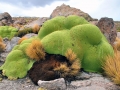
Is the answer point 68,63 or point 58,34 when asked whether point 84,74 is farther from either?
point 58,34

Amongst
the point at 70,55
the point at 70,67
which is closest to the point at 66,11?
the point at 70,55

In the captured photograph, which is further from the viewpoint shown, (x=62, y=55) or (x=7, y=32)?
(x=7, y=32)

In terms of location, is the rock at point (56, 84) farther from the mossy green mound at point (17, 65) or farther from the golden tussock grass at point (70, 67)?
the mossy green mound at point (17, 65)

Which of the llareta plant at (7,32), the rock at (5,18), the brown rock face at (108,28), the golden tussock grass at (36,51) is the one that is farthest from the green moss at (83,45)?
the rock at (5,18)

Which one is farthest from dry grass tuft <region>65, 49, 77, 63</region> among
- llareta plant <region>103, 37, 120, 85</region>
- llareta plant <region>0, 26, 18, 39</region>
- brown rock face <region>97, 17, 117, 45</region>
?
llareta plant <region>0, 26, 18, 39</region>

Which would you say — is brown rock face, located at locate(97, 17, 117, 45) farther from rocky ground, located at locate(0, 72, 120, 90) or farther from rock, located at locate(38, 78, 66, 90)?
rock, located at locate(38, 78, 66, 90)

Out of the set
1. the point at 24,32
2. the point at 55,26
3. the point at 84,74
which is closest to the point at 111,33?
the point at 55,26

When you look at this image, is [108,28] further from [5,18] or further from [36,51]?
[5,18]

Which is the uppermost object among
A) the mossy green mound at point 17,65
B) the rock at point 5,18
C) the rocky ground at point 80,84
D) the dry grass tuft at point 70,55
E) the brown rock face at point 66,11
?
the brown rock face at point 66,11
